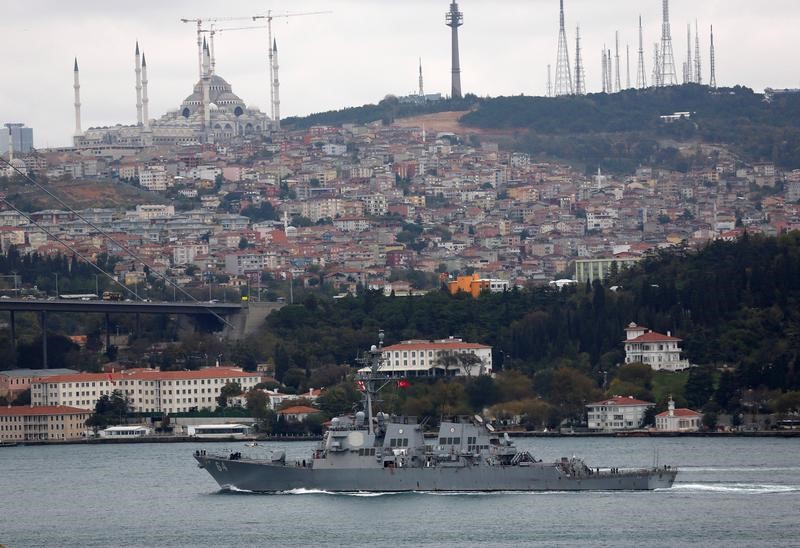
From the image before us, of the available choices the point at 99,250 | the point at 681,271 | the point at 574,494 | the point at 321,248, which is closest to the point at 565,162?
the point at 321,248

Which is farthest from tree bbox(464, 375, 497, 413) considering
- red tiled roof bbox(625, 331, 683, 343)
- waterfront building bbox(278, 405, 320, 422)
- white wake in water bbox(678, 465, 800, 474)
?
white wake in water bbox(678, 465, 800, 474)

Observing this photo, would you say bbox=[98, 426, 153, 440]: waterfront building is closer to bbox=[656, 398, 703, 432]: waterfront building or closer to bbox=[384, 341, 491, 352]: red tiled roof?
bbox=[384, 341, 491, 352]: red tiled roof

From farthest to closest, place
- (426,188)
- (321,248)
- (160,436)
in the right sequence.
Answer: (426,188) < (321,248) < (160,436)

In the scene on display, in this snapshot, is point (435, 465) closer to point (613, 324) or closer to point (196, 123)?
point (613, 324)

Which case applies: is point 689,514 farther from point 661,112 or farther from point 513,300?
point 661,112

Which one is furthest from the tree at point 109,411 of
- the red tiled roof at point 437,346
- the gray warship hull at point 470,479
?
the gray warship hull at point 470,479

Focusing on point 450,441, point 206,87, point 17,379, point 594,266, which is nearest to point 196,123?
point 206,87

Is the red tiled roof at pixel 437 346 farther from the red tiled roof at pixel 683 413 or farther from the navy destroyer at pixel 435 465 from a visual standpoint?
the navy destroyer at pixel 435 465
